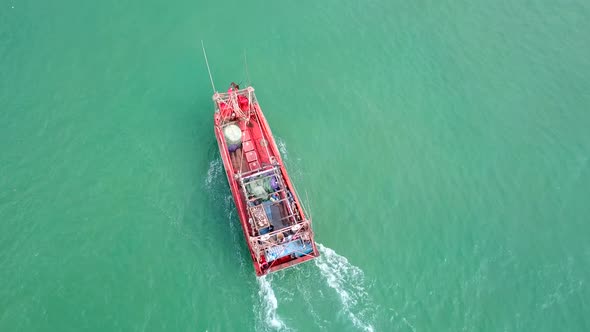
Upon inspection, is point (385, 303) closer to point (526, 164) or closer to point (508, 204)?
point (508, 204)

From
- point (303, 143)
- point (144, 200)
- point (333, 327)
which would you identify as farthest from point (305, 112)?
point (333, 327)

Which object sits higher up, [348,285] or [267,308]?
[267,308]

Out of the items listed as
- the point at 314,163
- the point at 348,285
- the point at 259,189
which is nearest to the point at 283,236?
the point at 259,189

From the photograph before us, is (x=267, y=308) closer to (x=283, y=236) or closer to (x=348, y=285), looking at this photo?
(x=283, y=236)

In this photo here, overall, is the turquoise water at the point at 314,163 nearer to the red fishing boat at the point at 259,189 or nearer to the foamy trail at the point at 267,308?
the foamy trail at the point at 267,308

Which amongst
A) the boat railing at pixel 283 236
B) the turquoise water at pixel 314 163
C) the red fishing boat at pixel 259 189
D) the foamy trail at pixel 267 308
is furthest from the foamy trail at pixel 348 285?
the foamy trail at pixel 267 308

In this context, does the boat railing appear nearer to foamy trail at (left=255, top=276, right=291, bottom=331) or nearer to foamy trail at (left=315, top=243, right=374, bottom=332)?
foamy trail at (left=255, top=276, right=291, bottom=331)

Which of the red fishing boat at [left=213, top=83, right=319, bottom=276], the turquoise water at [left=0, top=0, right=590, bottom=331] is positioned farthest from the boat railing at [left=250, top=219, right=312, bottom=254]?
the turquoise water at [left=0, top=0, right=590, bottom=331]
